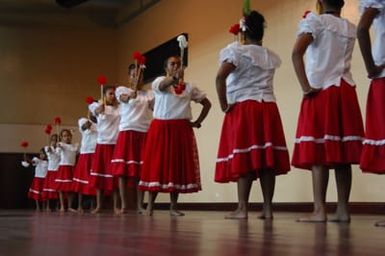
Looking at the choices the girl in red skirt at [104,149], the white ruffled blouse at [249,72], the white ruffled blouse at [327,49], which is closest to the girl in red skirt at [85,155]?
the girl in red skirt at [104,149]

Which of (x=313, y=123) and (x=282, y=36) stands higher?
(x=282, y=36)

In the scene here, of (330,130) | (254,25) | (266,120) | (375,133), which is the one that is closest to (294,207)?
(266,120)

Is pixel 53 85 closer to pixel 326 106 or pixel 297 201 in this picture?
pixel 297 201

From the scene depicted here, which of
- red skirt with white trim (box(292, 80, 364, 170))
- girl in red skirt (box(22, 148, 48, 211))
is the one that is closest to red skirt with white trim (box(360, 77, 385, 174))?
red skirt with white trim (box(292, 80, 364, 170))

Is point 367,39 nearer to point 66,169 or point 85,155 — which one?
point 85,155

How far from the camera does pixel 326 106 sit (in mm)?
2822

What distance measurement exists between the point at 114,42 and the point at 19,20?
1.57 m

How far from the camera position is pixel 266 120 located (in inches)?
137

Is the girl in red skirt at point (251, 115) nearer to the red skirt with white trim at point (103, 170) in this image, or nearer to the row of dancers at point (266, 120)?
the row of dancers at point (266, 120)

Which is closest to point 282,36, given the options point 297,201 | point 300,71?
point 297,201

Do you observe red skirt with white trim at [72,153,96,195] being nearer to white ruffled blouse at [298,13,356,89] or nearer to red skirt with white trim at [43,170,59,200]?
red skirt with white trim at [43,170,59,200]

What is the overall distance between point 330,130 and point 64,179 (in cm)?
539

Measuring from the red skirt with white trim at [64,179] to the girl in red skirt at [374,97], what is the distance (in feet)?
18.5

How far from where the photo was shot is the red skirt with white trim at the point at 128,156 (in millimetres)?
5191
